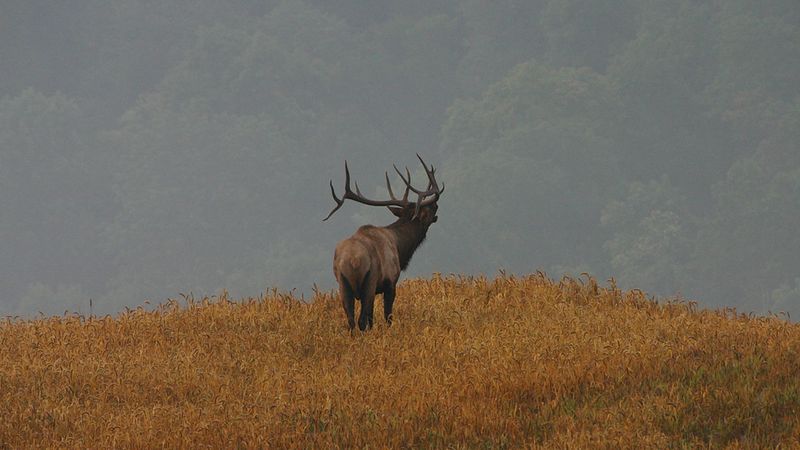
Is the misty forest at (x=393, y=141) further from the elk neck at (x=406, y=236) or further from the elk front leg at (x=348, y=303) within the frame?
the elk front leg at (x=348, y=303)

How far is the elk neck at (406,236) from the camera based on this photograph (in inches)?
565

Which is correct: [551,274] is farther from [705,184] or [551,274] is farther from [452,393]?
[452,393]

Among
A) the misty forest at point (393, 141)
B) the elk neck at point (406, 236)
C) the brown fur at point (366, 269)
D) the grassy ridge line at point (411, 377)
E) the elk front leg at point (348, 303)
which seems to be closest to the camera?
the grassy ridge line at point (411, 377)

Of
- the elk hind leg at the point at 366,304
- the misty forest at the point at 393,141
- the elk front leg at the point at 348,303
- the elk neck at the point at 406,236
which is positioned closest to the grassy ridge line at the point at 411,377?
the elk front leg at the point at 348,303

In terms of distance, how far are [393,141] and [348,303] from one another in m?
142

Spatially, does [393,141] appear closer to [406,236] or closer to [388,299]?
[406,236]

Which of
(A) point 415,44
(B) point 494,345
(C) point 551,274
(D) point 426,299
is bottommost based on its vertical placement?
(B) point 494,345

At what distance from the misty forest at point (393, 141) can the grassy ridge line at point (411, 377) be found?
73743mm

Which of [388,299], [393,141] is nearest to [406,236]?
[388,299]

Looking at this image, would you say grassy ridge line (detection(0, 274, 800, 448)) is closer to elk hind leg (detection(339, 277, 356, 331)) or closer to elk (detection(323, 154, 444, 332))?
elk hind leg (detection(339, 277, 356, 331))

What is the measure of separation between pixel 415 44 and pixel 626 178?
62565 millimetres

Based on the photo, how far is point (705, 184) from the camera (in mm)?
115625

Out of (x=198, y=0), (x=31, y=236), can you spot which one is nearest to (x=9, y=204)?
(x=31, y=236)

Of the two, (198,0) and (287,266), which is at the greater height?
(198,0)
